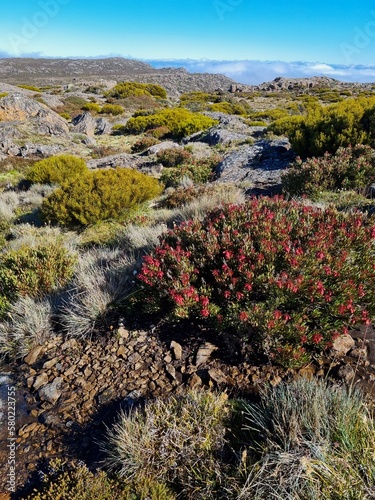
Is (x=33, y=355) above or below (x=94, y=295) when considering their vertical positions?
below

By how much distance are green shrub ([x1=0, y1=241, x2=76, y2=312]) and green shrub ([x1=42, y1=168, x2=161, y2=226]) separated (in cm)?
269

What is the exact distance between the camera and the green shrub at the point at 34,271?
4.60 meters

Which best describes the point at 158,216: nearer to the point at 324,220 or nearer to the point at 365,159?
the point at 324,220

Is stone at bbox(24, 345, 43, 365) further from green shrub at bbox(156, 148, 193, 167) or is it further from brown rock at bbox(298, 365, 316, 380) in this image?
green shrub at bbox(156, 148, 193, 167)

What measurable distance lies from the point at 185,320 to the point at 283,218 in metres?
1.56

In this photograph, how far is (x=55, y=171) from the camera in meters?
11.9

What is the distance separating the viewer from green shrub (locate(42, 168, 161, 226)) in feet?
25.4

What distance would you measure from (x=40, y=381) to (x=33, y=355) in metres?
0.48

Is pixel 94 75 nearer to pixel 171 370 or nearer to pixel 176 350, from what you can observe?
pixel 176 350

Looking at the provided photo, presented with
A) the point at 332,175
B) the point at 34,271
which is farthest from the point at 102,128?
the point at 34,271

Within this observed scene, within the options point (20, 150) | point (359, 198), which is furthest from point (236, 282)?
point (20, 150)

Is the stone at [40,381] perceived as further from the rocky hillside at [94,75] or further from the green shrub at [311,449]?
the rocky hillside at [94,75]

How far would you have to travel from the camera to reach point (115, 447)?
230 centimetres

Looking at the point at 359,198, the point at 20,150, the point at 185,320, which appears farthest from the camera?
the point at 20,150
